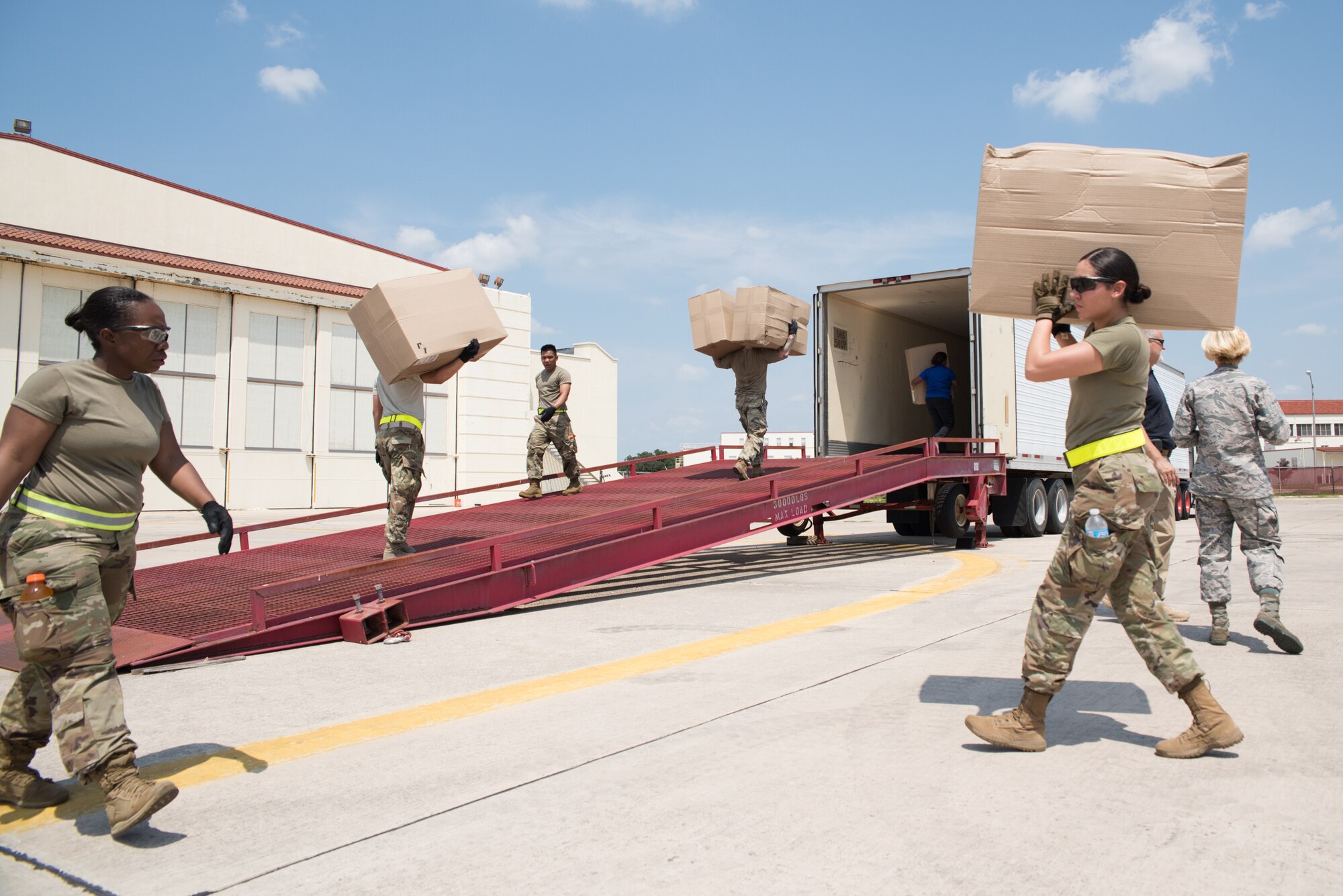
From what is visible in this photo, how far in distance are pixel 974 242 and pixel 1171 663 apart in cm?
177

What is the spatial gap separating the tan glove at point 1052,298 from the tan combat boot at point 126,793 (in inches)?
130

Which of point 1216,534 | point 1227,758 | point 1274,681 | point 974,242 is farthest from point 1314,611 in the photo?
point 974,242

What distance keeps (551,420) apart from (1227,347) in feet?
19.9

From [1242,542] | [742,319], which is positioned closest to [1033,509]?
[742,319]

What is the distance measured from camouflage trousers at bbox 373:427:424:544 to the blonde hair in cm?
499

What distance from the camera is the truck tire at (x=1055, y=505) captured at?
14.1 metres

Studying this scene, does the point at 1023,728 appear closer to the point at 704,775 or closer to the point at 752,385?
the point at 704,775

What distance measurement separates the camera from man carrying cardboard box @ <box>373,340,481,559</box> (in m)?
6.44

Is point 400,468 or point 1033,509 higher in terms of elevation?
point 400,468

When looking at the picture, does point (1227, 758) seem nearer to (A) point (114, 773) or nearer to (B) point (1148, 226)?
(B) point (1148, 226)

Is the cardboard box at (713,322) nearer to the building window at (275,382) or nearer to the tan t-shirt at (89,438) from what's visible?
the tan t-shirt at (89,438)

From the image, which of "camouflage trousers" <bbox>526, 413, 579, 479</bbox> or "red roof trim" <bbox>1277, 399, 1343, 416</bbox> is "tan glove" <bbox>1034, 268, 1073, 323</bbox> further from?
"red roof trim" <bbox>1277, 399, 1343, 416</bbox>

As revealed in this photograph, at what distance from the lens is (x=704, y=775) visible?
10.1 ft

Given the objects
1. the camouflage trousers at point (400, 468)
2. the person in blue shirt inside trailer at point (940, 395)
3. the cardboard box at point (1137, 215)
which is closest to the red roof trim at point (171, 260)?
the person in blue shirt inside trailer at point (940, 395)
